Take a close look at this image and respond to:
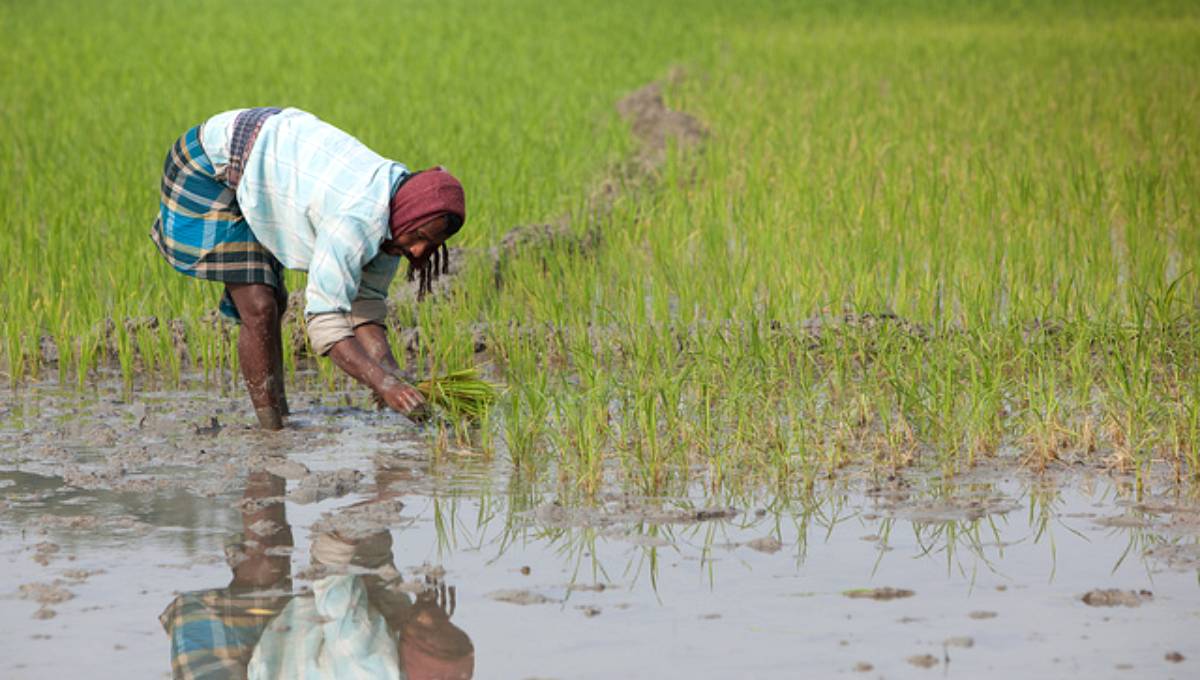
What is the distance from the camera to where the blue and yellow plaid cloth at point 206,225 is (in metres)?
4.34

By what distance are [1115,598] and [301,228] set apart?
87.8 inches

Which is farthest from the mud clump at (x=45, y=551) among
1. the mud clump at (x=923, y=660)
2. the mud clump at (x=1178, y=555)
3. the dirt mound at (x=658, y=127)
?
the dirt mound at (x=658, y=127)

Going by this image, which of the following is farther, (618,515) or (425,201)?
(425,201)

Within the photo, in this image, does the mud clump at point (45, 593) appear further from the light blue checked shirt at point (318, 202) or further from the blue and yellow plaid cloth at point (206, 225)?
the blue and yellow plaid cloth at point (206, 225)

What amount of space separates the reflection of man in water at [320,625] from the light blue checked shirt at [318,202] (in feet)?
2.69

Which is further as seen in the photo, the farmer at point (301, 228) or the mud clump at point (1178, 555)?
the farmer at point (301, 228)

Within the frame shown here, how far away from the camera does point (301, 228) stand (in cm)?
416

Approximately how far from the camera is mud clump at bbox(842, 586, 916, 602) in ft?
10.1

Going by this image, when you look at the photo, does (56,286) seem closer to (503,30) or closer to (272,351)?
(272,351)

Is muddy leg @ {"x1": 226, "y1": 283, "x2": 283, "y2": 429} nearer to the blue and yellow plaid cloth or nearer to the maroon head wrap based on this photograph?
the blue and yellow plaid cloth

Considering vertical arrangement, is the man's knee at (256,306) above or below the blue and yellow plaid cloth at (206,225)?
below

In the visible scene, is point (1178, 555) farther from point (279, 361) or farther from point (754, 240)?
point (754, 240)

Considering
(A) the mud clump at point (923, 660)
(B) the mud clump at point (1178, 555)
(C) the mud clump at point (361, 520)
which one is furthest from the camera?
(C) the mud clump at point (361, 520)

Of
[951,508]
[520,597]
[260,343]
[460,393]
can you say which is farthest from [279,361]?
[951,508]
